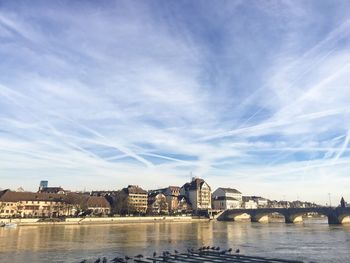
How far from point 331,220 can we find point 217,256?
321 ft

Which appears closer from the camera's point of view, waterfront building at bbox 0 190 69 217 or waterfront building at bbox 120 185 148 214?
waterfront building at bbox 0 190 69 217

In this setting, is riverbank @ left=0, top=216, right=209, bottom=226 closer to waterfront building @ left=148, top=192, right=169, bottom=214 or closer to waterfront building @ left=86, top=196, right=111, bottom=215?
waterfront building @ left=86, top=196, right=111, bottom=215

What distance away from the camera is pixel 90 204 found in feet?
509

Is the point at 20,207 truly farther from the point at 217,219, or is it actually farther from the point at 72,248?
the point at 72,248

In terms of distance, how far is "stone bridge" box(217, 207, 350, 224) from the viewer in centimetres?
12454

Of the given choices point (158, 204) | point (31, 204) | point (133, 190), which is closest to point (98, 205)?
point (31, 204)

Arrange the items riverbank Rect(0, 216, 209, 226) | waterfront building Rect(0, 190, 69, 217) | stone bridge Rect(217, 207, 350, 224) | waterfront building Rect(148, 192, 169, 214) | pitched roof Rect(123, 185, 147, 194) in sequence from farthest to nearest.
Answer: waterfront building Rect(148, 192, 169, 214)
pitched roof Rect(123, 185, 147, 194)
waterfront building Rect(0, 190, 69, 217)
stone bridge Rect(217, 207, 350, 224)
riverbank Rect(0, 216, 209, 226)

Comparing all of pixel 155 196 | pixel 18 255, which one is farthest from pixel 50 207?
pixel 18 255

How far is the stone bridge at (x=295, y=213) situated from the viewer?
12454 cm

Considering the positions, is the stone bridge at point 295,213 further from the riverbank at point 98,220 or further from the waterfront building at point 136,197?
the waterfront building at point 136,197

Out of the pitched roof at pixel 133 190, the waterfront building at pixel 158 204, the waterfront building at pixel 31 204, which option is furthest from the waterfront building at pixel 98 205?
the waterfront building at pixel 158 204

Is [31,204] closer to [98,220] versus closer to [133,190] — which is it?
[98,220]

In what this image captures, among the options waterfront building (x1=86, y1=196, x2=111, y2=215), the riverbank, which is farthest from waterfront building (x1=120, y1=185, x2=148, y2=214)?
the riverbank

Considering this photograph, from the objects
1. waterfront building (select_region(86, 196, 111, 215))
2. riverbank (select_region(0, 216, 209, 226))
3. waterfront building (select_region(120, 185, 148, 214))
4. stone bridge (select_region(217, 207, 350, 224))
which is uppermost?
waterfront building (select_region(120, 185, 148, 214))
